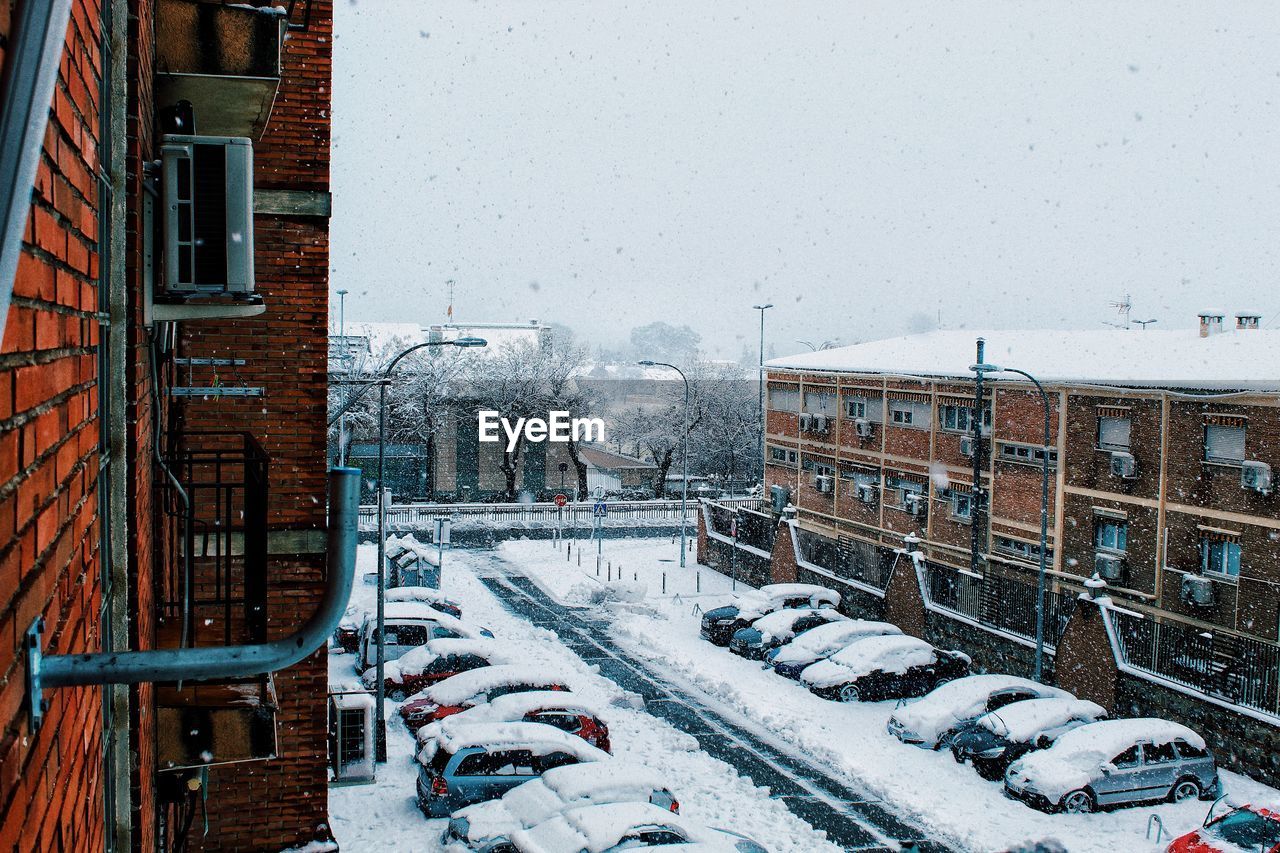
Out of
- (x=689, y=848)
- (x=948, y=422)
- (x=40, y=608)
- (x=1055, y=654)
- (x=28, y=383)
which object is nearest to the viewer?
(x=28, y=383)

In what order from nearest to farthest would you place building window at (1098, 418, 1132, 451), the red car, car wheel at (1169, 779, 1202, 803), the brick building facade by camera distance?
the brick building facade < the red car < car wheel at (1169, 779, 1202, 803) < building window at (1098, 418, 1132, 451)

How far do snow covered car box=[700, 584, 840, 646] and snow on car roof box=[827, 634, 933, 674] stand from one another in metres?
3.90

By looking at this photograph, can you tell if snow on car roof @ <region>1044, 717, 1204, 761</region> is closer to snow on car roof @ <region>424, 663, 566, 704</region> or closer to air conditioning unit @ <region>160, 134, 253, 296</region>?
snow on car roof @ <region>424, 663, 566, 704</region>

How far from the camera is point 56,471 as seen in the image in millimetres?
2281

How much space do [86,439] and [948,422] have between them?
105ft

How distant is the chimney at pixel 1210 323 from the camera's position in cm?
3002

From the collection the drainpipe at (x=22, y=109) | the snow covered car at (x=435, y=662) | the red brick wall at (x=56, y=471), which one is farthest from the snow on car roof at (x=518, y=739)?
the drainpipe at (x=22, y=109)

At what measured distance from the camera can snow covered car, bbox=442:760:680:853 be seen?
→ 13.5m

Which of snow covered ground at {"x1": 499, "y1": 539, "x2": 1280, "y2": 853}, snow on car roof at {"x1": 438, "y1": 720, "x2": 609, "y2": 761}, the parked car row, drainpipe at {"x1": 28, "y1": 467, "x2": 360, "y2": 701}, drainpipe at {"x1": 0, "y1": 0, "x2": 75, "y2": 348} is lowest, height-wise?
snow covered ground at {"x1": 499, "y1": 539, "x2": 1280, "y2": 853}

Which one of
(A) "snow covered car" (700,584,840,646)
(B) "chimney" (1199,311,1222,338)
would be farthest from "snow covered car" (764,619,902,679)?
(B) "chimney" (1199,311,1222,338)

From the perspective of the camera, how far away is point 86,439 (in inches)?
113

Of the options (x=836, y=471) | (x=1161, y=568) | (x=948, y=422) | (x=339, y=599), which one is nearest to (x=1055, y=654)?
(x=1161, y=568)

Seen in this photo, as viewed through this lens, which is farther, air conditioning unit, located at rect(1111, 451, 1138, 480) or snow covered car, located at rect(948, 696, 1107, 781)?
air conditioning unit, located at rect(1111, 451, 1138, 480)

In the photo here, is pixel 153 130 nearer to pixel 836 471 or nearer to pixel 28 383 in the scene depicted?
pixel 28 383
